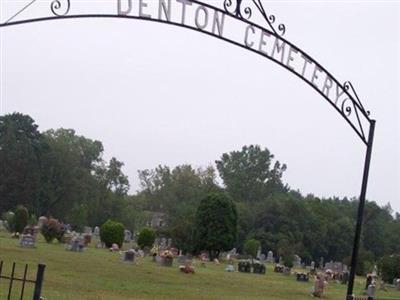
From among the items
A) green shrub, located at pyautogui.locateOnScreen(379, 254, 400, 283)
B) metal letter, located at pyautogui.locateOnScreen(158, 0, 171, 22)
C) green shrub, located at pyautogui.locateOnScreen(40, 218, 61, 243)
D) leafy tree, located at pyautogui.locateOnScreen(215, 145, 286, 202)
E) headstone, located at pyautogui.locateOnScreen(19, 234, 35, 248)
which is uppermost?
leafy tree, located at pyautogui.locateOnScreen(215, 145, 286, 202)

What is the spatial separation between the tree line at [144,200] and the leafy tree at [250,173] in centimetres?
214

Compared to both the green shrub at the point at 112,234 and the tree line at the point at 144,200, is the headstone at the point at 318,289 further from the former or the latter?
the tree line at the point at 144,200

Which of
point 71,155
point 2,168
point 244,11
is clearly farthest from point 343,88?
point 71,155

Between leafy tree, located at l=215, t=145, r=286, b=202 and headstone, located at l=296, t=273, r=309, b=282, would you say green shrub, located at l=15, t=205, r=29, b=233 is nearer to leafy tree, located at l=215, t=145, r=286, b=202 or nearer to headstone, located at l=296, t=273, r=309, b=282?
headstone, located at l=296, t=273, r=309, b=282

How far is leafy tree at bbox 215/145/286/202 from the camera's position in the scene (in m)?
92.5

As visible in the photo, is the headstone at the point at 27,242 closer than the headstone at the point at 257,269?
Yes

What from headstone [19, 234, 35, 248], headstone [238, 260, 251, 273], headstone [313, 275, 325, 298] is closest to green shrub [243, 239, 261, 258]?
headstone [238, 260, 251, 273]

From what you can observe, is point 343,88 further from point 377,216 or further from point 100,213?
point 377,216

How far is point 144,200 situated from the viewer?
90.4m

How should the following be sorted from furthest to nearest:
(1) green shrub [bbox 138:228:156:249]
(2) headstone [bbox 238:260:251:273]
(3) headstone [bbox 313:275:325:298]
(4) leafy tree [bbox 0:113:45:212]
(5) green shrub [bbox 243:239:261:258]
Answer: (4) leafy tree [bbox 0:113:45:212], (5) green shrub [bbox 243:239:261:258], (1) green shrub [bbox 138:228:156:249], (2) headstone [bbox 238:260:251:273], (3) headstone [bbox 313:275:325:298]

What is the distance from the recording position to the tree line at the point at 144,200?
6556 centimetres

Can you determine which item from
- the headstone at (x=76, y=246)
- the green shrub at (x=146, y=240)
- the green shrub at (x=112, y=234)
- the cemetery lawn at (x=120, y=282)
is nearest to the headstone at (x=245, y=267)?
the green shrub at (x=146, y=240)

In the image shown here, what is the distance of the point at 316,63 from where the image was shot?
9.80 m

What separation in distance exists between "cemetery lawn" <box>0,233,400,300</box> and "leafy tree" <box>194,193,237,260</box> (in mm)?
13163
